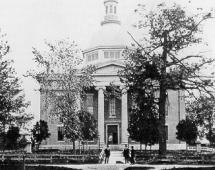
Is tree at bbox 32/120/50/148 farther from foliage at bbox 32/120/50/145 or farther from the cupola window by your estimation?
the cupola window

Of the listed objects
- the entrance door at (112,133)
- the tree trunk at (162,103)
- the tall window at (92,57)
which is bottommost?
the entrance door at (112,133)

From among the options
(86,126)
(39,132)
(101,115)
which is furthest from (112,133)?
(86,126)

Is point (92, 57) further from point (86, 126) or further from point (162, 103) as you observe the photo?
point (162, 103)

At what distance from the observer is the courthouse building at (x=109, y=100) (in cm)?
6488

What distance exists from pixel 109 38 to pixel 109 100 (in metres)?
10.5

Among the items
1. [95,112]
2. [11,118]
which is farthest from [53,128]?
[11,118]

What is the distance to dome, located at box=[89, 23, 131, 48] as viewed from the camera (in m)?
71.0

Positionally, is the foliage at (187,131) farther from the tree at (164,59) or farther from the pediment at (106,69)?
the tree at (164,59)

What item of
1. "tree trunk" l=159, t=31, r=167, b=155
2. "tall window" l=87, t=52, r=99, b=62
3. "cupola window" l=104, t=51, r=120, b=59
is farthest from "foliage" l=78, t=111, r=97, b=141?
"tall window" l=87, t=52, r=99, b=62

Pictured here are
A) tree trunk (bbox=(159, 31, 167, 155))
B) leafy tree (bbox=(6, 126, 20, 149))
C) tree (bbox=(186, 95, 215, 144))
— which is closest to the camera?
tree (bbox=(186, 95, 215, 144))

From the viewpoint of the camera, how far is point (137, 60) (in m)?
31.5

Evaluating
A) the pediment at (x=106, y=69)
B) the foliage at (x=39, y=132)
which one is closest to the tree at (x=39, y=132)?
the foliage at (x=39, y=132)

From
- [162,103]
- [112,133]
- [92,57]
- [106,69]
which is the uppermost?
[92,57]

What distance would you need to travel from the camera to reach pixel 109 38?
71.6 m
